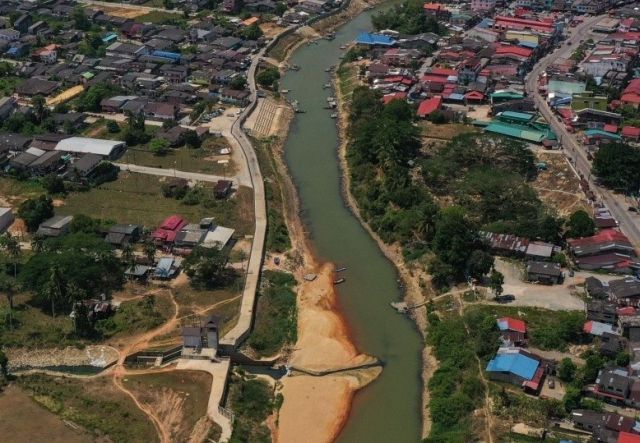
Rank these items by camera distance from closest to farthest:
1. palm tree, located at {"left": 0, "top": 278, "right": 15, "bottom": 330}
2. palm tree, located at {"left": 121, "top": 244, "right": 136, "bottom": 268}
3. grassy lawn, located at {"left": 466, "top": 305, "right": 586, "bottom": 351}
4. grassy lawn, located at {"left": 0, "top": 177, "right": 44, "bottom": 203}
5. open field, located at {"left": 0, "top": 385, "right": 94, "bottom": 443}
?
open field, located at {"left": 0, "top": 385, "right": 94, "bottom": 443} → grassy lawn, located at {"left": 466, "top": 305, "right": 586, "bottom": 351} → palm tree, located at {"left": 0, "top": 278, "right": 15, "bottom": 330} → palm tree, located at {"left": 121, "top": 244, "right": 136, "bottom": 268} → grassy lawn, located at {"left": 0, "top": 177, "right": 44, "bottom": 203}

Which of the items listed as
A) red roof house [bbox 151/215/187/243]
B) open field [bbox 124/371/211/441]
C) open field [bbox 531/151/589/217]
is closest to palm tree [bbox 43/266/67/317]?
open field [bbox 124/371/211/441]

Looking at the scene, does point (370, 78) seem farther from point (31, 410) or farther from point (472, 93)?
point (31, 410)

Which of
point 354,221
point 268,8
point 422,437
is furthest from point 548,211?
point 268,8

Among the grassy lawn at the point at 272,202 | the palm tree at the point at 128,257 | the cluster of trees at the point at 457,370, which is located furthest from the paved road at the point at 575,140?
the palm tree at the point at 128,257

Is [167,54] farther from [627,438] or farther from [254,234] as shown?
[627,438]

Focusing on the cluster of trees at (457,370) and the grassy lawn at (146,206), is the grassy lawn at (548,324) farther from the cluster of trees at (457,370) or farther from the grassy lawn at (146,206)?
the grassy lawn at (146,206)

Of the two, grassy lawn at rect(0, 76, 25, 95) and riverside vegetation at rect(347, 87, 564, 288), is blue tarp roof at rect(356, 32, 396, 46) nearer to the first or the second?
riverside vegetation at rect(347, 87, 564, 288)
